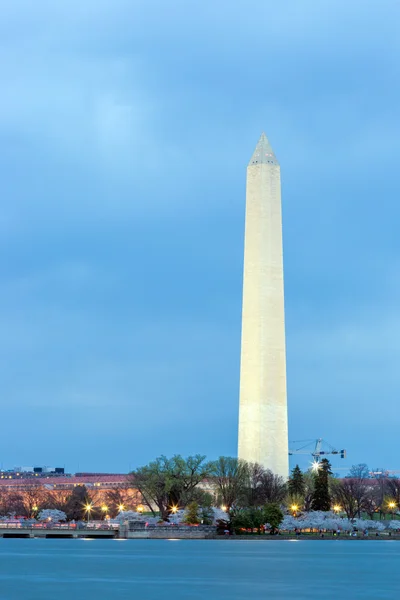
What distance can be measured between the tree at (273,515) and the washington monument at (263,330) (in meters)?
13.6

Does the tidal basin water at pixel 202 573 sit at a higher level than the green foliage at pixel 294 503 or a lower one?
lower

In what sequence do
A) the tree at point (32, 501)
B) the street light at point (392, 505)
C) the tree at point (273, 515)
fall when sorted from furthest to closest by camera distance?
the tree at point (32, 501)
the street light at point (392, 505)
the tree at point (273, 515)

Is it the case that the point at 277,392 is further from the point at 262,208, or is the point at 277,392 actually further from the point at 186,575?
the point at 186,575

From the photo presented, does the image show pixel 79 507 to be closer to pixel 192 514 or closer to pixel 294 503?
pixel 192 514

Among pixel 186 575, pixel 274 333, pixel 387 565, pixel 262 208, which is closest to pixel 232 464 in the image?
pixel 274 333

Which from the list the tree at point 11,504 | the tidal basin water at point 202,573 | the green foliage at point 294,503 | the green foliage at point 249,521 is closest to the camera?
the tidal basin water at point 202,573

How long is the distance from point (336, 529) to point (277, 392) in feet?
50.5

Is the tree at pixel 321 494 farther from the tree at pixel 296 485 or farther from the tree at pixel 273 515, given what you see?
the tree at pixel 273 515

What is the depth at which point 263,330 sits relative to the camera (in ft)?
403

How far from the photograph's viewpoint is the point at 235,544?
101 m

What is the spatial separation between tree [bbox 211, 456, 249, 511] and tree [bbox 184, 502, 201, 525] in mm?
5103

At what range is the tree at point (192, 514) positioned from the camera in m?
112

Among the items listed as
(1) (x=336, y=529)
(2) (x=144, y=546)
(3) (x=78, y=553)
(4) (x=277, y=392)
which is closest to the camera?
(3) (x=78, y=553)

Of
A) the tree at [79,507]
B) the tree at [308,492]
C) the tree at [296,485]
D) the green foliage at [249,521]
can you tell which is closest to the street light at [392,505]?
the tree at [308,492]
